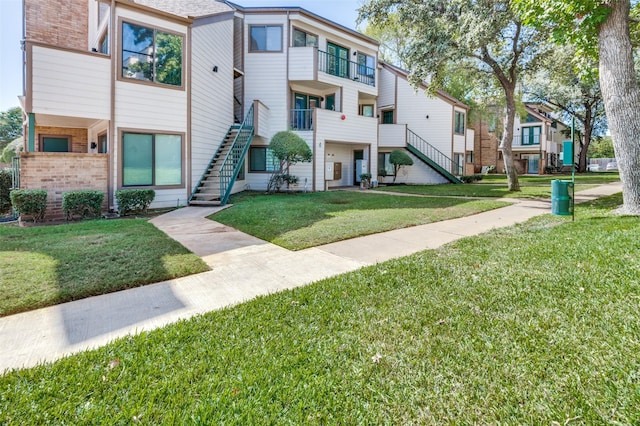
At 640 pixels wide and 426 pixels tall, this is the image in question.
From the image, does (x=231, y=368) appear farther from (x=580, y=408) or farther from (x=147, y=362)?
(x=580, y=408)

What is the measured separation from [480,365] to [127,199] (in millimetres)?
9844

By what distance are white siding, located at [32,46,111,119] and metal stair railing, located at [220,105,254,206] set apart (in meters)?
4.03

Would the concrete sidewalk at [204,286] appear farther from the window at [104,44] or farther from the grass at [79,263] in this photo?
the window at [104,44]

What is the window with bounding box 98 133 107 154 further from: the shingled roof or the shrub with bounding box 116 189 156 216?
the shingled roof

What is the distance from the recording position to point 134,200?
32.2 ft

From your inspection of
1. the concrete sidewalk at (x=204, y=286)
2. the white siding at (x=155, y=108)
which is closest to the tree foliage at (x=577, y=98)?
the white siding at (x=155, y=108)

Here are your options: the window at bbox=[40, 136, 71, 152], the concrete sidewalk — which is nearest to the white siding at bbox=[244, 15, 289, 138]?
the window at bbox=[40, 136, 71, 152]

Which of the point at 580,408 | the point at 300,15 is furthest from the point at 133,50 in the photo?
the point at 580,408

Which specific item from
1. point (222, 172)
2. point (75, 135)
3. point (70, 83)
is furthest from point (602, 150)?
point (70, 83)

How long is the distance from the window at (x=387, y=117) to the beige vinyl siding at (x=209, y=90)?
12.9m

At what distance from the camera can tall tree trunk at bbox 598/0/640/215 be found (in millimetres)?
7648

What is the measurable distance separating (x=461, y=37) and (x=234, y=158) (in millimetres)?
10067

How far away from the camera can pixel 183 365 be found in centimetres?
253

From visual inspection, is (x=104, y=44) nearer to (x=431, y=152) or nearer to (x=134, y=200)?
(x=134, y=200)
